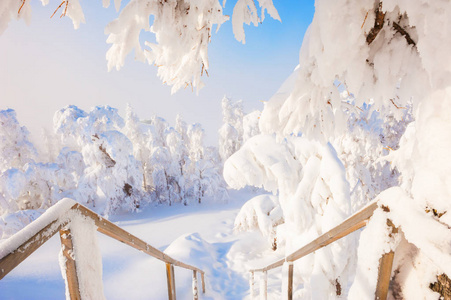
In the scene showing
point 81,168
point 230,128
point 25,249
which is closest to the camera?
point 25,249

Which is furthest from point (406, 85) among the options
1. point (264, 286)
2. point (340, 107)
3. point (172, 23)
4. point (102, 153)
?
point (102, 153)

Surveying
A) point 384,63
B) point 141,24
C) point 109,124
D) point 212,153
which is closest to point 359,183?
point 384,63

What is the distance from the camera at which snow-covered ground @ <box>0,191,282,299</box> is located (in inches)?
220

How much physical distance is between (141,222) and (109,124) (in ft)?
33.3

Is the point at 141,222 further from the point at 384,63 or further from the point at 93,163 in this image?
the point at 384,63

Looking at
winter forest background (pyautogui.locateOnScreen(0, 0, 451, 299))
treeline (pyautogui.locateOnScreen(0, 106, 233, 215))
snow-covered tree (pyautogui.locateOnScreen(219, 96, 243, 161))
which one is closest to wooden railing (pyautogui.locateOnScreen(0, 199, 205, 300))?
winter forest background (pyautogui.locateOnScreen(0, 0, 451, 299))

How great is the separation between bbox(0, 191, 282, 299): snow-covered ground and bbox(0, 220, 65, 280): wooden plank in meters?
A: 5.69

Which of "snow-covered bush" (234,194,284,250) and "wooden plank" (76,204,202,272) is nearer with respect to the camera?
"wooden plank" (76,204,202,272)

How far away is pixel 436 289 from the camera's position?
108 cm

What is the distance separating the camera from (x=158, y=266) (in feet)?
25.1

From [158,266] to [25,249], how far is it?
798 centimetres

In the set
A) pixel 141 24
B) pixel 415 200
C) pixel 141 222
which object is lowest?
pixel 141 222

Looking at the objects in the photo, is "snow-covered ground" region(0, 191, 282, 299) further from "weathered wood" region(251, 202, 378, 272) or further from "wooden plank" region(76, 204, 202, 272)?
"weathered wood" region(251, 202, 378, 272)

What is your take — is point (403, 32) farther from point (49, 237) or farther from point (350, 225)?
point (49, 237)
